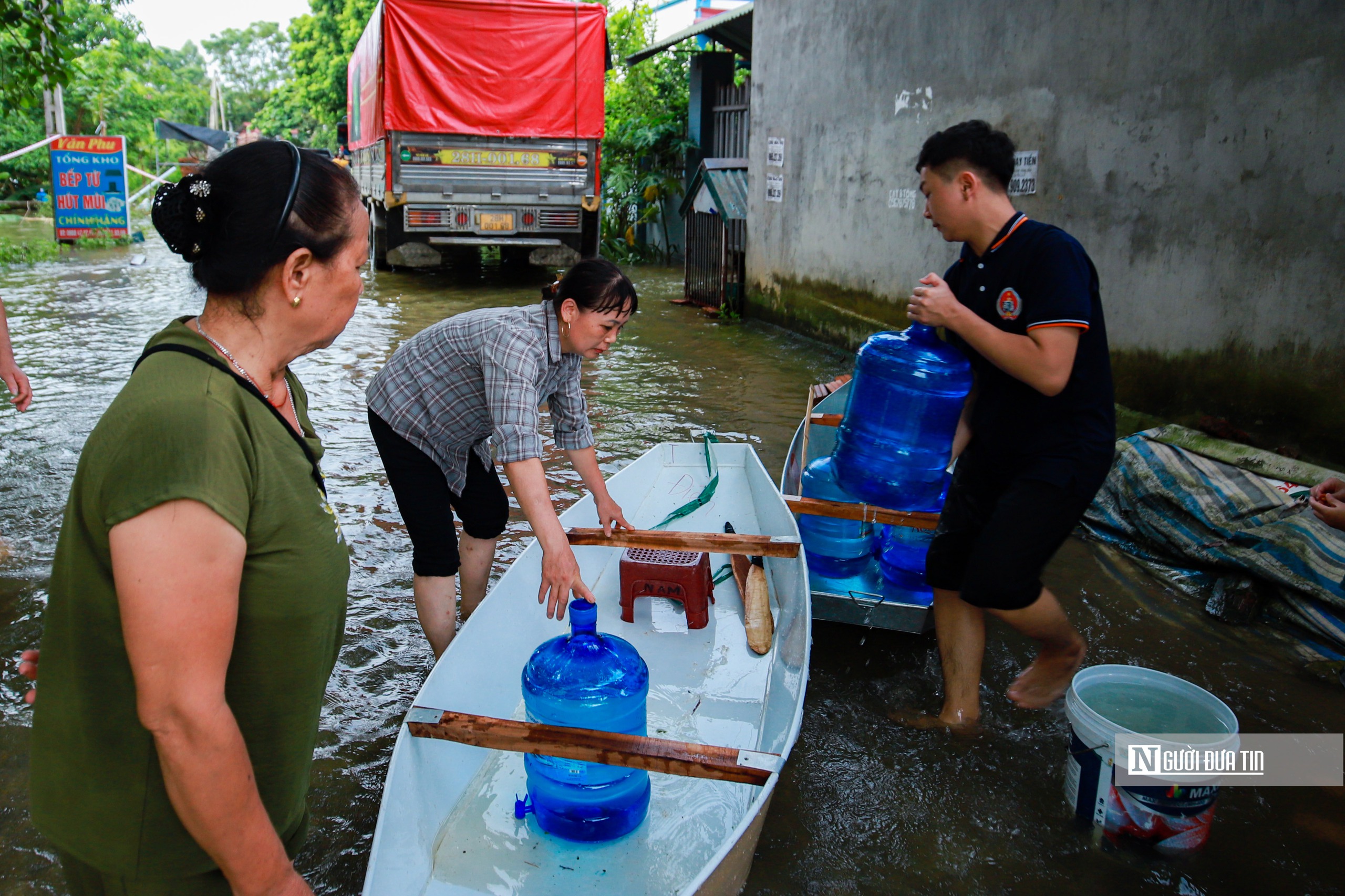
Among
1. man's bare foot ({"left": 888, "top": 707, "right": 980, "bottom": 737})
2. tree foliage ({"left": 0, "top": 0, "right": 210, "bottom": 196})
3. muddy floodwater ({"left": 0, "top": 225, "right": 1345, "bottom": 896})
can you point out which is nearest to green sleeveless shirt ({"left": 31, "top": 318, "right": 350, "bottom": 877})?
muddy floodwater ({"left": 0, "top": 225, "right": 1345, "bottom": 896})

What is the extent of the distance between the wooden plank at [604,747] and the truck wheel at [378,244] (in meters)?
11.4

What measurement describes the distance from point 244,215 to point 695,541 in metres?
2.32

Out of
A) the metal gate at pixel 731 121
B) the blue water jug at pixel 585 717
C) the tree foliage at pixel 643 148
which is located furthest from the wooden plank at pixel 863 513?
the tree foliage at pixel 643 148

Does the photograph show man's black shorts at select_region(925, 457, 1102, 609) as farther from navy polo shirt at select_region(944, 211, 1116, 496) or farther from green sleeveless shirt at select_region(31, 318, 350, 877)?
green sleeveless shirt at select_region(31, 318, 350, 877)

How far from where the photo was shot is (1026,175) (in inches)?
240

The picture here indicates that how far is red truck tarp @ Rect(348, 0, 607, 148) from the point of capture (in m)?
11.1

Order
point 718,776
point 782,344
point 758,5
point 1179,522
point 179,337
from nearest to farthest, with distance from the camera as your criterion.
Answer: point 179,337 < point 718,776 < point 1179,522 < point 782,344 < point 758,5

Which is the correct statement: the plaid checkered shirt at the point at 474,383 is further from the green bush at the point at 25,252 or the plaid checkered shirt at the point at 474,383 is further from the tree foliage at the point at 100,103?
the tree foliage at the point at 100,103

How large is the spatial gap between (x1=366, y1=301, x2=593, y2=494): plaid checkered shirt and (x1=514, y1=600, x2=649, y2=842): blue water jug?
1.97 ft

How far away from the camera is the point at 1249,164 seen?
4.45 metres

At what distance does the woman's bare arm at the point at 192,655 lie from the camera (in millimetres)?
975

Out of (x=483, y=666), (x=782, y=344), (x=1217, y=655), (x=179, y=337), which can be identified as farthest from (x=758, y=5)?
(x=179, y=337)

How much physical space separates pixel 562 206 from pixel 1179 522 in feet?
32.3

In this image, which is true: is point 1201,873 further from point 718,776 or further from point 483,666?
point 483,666
